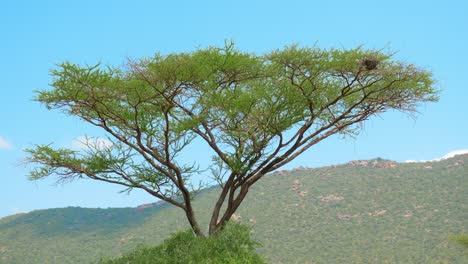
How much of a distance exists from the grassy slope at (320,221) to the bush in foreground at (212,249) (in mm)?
20270

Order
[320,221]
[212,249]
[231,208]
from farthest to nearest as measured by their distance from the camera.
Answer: [320,221] < [231,208] < [212,249]

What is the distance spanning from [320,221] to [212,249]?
2887cm

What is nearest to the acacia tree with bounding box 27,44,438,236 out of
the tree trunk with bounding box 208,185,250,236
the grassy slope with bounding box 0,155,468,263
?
the tree trunk with bounding box 208,185,250,236

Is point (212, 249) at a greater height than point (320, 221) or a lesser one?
lesser

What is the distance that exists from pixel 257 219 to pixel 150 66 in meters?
29.8

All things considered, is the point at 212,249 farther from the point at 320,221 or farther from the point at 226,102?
the point at 320,221

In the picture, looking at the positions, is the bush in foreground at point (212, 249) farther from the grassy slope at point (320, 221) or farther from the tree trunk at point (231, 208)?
the grassy slope at point (320, 221)

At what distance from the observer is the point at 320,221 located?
4188 cm

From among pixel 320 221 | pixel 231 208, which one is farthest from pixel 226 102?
pixel 320 221

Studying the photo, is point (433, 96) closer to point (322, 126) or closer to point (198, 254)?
point (322, 126)

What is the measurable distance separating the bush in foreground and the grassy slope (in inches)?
798

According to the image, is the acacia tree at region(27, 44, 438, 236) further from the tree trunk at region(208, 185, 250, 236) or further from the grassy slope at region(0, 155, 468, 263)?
the grassy slope at region(0, 155, 468, 263)

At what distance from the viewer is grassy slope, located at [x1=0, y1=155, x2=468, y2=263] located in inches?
1407

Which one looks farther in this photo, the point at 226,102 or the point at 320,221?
the point at 320,221
